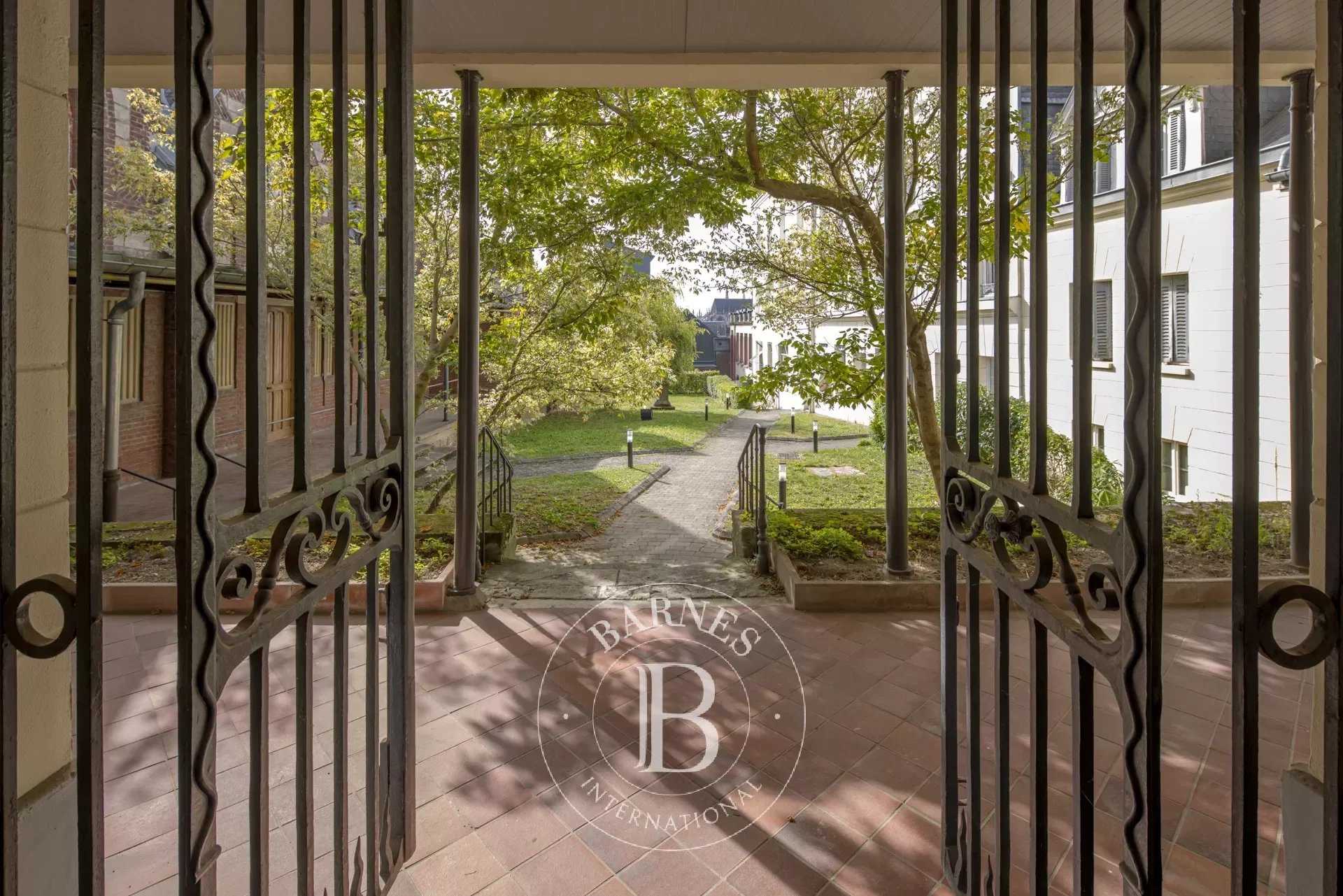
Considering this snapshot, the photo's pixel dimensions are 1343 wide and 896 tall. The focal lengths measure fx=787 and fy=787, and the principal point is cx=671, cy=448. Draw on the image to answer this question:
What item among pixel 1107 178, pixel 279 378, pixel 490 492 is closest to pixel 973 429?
pixel 490 492

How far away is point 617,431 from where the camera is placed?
1570 centimetres

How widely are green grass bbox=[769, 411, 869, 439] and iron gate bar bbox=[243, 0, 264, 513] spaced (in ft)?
42.1

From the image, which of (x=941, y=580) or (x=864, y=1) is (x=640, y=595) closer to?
(x=941, y=580)

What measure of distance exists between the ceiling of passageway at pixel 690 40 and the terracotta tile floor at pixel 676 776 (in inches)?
99.1

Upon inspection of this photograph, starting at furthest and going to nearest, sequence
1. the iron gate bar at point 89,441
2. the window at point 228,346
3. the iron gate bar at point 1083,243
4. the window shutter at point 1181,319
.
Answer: the window at point 228,346, the window shutter at point 1181,319, the iron gate bar at point 1083,243, the iron gate bar at point 89,441

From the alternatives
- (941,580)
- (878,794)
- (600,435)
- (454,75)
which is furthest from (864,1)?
(600,435)

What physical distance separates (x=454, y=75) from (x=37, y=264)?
10.0 ft

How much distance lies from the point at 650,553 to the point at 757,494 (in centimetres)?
101

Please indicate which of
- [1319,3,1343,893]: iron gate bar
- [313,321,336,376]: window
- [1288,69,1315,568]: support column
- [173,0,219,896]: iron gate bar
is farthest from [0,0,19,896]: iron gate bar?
[313,321,336,376]: window

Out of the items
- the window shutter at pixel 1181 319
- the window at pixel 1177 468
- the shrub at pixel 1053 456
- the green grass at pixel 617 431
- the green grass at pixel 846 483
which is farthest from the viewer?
the green grass at pixel 617 431

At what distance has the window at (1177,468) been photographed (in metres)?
7.98

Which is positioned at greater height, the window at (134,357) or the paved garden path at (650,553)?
the window at (134,357)

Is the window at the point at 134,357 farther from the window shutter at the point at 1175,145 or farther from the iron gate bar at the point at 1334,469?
the window shutter at the point at 1175,145

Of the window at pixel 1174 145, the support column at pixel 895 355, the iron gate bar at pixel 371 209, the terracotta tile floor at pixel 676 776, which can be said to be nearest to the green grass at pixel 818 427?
the window at pixel 1174 145
